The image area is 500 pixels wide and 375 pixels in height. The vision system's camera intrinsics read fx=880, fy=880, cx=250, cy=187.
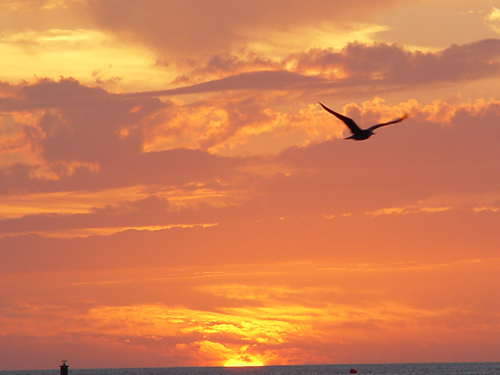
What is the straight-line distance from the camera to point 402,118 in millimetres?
48438

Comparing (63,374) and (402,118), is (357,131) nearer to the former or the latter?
(402,118)

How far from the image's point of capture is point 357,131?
52.4 m

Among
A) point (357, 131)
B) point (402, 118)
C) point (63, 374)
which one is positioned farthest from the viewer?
point (63, 374)

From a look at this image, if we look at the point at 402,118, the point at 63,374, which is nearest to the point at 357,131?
the point at 402,118

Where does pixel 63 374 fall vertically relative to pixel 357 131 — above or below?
below

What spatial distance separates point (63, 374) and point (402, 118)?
70.1m

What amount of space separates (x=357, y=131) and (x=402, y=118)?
449 centimetres

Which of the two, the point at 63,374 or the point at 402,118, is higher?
the point at 402,118

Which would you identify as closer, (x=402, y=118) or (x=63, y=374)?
(x=402, y=118)

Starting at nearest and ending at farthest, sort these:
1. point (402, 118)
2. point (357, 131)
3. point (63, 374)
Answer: point (402, 118)
point (357, 131)
point (63, 374)

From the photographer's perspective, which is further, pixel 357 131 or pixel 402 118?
pixel 357 131
